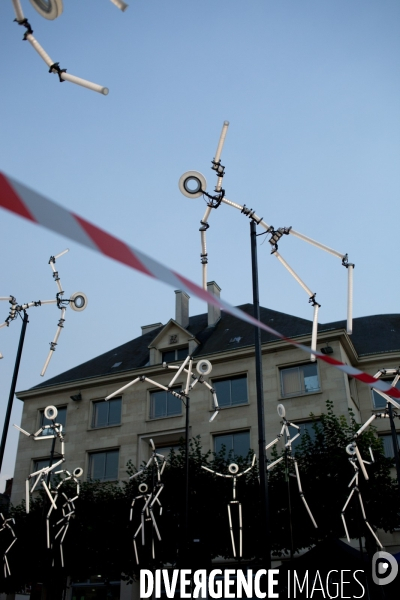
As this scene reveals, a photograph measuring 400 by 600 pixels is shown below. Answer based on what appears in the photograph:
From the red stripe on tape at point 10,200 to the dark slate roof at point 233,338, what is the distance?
30342 mm

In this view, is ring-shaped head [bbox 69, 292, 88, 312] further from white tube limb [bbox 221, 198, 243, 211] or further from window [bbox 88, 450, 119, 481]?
window [bbox 88, 450, 119, 481]

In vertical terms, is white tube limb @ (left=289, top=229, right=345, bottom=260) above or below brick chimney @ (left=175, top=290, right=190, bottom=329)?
below

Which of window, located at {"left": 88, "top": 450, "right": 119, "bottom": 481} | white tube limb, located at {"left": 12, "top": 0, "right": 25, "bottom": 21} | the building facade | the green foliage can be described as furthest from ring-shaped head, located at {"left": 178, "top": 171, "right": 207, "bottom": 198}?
window, located at {"left": 88, "top": 450, "right": 119, "bottom": 481}

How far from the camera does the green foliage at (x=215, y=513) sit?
23.4 m

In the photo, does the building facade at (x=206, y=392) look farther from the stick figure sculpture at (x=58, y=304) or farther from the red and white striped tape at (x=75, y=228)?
the red and white striped tape at (x=75, y=228)

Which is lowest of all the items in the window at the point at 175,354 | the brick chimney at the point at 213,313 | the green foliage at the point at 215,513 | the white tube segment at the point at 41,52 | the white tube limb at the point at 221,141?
the green foliage at the point at 215,513

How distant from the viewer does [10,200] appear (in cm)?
391

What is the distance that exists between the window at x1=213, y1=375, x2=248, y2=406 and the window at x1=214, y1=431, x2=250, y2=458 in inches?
73.6

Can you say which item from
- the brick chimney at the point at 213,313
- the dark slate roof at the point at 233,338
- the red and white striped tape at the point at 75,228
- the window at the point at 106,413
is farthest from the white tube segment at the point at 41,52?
the brick chimney at the point at 213,313

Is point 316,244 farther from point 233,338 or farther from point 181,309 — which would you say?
point 181,309

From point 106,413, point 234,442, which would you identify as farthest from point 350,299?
point 106,413

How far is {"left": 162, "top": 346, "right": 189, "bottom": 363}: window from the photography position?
38.6 meters

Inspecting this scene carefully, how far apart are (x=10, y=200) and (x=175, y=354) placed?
35281 millimetres

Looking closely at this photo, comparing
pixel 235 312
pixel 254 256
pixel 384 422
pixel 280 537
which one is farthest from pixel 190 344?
pixel 235 312
